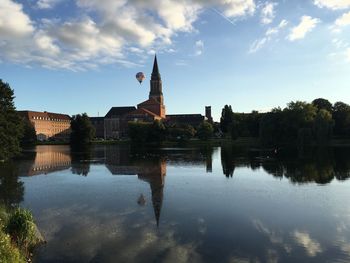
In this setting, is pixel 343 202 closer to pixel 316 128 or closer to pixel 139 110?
pixel 316 128

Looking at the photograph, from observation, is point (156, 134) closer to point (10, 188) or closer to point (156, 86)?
point (156, 86)

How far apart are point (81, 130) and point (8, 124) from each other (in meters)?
80.0

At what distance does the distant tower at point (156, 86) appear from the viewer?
17369cm

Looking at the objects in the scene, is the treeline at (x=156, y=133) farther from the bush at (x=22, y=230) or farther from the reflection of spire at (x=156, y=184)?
the bush at (x=22, y=230)

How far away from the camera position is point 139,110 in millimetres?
171750

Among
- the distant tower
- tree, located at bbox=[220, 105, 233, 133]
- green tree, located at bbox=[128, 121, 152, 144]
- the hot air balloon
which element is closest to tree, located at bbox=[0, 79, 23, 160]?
the hot air balloon

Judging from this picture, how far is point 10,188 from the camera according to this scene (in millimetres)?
29578

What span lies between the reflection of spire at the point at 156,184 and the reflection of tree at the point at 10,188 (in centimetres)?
878

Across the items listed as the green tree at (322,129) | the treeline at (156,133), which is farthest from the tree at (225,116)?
the green tree at (322,129)

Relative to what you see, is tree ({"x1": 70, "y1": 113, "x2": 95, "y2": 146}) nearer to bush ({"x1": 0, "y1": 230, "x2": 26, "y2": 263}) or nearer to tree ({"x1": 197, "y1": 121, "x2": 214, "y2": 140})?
tree ({"x1": 197, "y1": 121, "x2": 214, "y2": 140})

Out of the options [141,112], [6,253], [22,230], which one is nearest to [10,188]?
[22,230]

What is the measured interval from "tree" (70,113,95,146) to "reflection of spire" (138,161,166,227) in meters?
90.3

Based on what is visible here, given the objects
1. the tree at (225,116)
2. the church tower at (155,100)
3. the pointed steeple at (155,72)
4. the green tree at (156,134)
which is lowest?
the green tree at (156,134)

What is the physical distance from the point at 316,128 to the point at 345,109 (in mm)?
29288
